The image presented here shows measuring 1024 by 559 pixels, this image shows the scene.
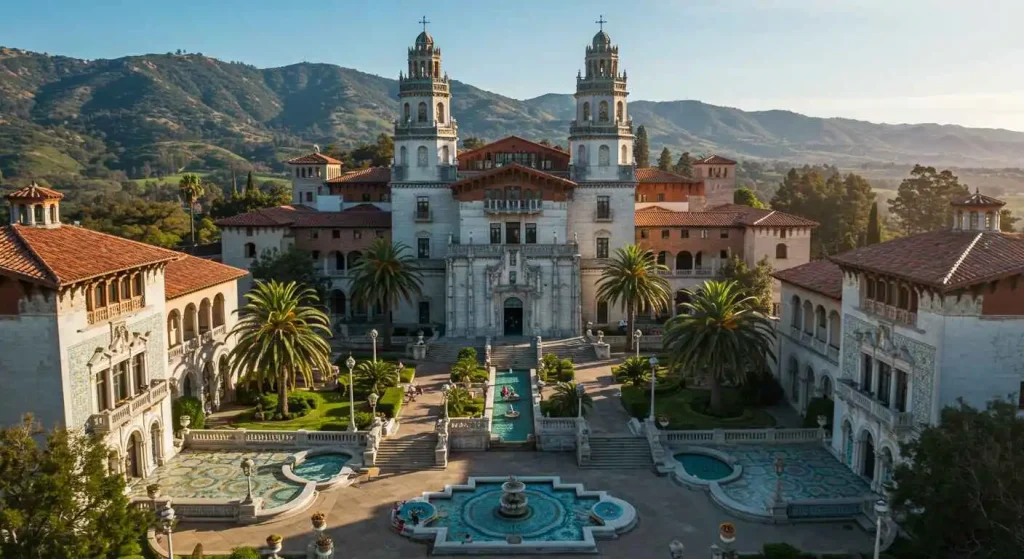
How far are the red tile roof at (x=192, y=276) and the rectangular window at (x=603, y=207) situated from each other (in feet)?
104

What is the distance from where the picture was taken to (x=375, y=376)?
48.4m

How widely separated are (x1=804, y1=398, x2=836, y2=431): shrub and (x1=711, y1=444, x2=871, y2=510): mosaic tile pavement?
5.35ft

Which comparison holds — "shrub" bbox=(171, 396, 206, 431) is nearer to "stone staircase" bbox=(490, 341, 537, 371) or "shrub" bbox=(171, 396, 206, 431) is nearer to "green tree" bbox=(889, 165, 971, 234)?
"stone staircase" bbox=(490, 341, 537, 371)

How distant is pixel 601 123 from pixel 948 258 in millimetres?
41575

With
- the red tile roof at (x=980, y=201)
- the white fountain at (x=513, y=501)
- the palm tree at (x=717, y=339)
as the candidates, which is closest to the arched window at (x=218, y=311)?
the white fountain at (x=513, y=501)

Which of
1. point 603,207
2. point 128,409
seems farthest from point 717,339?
point 128,409

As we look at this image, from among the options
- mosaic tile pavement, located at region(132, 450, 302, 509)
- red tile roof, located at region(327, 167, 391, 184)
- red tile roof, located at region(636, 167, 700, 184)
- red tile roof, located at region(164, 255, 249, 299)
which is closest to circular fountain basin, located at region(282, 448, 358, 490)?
mosaic tile pavement, located at region(132, 450, 302, 509)

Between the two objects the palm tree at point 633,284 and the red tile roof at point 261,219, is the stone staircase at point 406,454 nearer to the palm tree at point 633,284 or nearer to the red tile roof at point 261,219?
the palm tree at point 633,284

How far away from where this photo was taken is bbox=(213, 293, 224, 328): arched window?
4856cm

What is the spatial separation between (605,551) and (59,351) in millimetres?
21756

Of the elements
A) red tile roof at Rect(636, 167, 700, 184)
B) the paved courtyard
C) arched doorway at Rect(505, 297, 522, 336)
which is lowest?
the paved courtyard

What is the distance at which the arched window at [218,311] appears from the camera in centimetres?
4856

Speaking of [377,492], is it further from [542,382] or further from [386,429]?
[542,382]

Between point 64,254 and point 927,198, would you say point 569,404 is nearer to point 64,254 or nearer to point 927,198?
point 64,254
